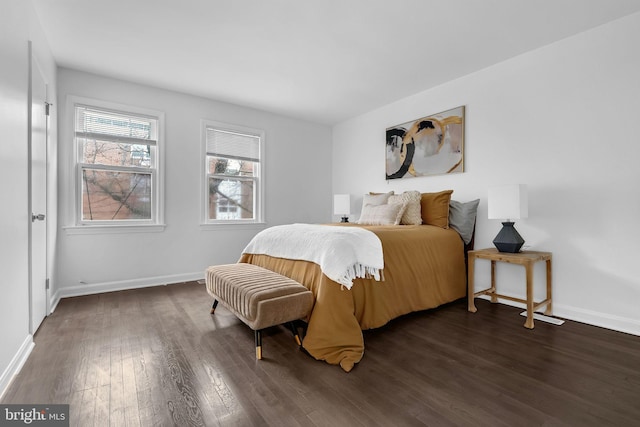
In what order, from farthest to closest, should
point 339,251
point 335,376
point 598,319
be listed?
point 598,319 < point 339,251 < point 335,376

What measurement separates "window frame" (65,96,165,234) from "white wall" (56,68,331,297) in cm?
6

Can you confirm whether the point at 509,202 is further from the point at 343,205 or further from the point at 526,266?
the point at 343,205

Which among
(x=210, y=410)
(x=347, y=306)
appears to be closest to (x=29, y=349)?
(x=210, y=410)

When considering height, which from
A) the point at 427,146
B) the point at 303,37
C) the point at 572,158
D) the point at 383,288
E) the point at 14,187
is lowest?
the point at 383,288

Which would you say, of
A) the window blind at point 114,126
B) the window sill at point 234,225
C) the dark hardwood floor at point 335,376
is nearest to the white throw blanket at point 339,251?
the dark hardwood floor at point 335,376

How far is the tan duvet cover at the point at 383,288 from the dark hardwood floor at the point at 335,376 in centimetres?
12

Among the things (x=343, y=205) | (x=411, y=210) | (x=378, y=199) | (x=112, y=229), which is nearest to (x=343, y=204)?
(x=343, y=205)

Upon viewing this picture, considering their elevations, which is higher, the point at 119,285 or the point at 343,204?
the point at 343,204

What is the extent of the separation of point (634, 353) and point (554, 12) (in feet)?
8.42

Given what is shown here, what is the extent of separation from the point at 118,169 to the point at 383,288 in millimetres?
3364

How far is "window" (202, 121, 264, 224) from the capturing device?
426cm

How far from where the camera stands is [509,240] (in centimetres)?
269

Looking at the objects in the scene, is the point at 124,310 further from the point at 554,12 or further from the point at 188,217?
the point at 554,12

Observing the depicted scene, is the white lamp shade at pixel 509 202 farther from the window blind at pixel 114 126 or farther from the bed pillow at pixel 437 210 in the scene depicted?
the window blind at pixel 114 126
